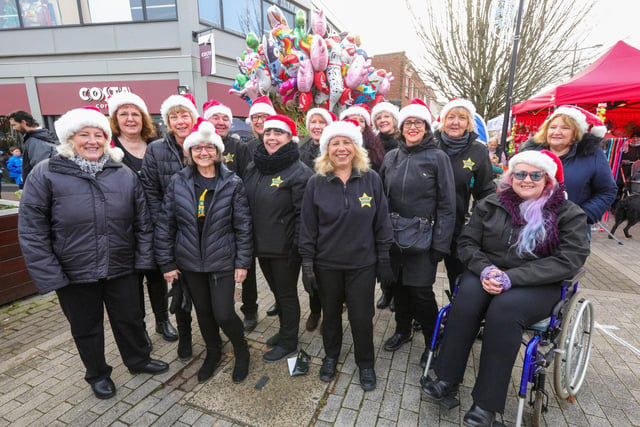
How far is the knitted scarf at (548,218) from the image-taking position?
2.25m

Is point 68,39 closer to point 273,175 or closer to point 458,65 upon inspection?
point 458,65

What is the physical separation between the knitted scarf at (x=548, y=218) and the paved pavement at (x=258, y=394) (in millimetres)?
1140

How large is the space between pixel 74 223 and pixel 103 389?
1298mm

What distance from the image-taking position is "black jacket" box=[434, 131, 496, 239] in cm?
289

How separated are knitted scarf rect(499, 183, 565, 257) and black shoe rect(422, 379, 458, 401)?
1084 millimetres

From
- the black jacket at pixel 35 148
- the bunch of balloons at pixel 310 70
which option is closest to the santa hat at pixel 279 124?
the bunch of balloons at pixel 310 70

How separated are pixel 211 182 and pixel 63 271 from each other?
1125 mm

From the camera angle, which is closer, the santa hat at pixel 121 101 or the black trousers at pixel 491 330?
the black trousers at pixel 491 330

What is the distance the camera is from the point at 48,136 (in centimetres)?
439

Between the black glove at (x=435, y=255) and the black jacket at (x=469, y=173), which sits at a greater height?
the black jacket at (x=469, y=173)

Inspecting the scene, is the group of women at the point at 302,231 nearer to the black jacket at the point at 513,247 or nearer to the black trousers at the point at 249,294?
the black jacket at the point at 513,247

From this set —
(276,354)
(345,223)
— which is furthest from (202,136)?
(276,354)

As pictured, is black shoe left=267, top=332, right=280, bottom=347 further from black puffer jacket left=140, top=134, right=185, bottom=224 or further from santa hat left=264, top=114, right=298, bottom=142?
santa hat left=264, top=114, right=298, bottom=142

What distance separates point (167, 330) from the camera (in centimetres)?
334
